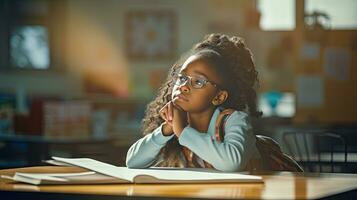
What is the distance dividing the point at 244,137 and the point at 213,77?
0.16 m

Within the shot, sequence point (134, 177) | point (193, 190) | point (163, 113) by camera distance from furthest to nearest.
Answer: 1. point (163, 113)
2. point (134, 177)
3. point (193, 190)

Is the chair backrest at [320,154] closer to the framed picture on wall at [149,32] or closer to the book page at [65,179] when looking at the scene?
the book page at [65,179]

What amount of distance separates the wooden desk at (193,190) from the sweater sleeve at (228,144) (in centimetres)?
14

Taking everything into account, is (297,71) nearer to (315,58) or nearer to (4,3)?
(315,58)

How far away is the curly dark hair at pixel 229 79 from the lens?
206cm

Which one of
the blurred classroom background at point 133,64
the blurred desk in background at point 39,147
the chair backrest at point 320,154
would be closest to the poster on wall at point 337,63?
the blurred classroom background at point 133,64

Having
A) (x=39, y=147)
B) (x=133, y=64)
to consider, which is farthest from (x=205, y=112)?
(x=133, y=64)

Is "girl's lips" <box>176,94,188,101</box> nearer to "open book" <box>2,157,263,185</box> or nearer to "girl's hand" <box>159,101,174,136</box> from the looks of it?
"girl's hand" <box>159,101,174,136</box>

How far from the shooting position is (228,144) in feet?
6.47

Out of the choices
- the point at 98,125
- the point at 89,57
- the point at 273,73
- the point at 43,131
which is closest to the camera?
the point at 43,131

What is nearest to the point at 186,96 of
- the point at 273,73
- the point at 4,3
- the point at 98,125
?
the point at 98,125

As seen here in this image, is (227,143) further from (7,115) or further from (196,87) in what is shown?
(7,115)

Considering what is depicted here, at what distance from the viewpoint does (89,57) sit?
8.77 metres

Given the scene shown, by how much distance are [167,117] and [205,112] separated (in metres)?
0.11
